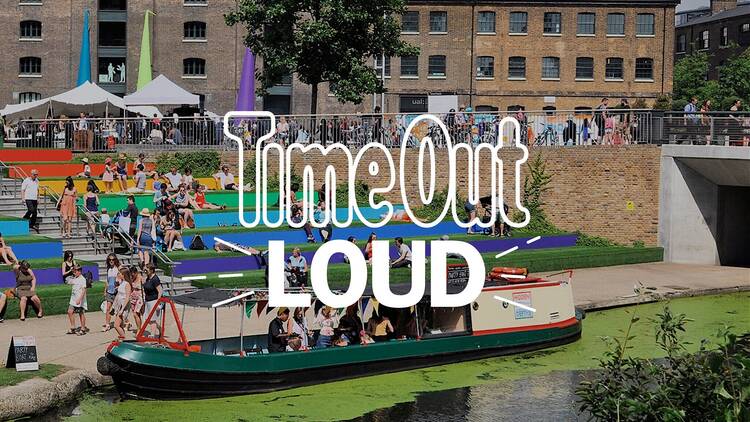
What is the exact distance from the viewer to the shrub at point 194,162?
40.6 m

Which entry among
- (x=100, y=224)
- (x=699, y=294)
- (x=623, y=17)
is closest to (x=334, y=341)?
(x=100, y=224)

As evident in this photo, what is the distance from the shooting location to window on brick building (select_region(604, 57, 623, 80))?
60625 millimetres

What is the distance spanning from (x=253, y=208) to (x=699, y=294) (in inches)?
534

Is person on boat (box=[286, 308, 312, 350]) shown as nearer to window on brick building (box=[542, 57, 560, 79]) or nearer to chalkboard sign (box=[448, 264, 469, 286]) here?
chalkboard sign (box=[448, 264, 469, 286])

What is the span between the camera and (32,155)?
39.3 metres

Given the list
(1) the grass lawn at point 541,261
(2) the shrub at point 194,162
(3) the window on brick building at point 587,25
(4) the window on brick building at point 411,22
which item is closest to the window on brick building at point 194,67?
(4) the window on brick building at point 411,22

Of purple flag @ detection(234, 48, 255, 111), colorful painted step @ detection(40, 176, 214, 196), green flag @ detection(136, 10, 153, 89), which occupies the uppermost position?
green flag @ detection(136, 10, 153, 89)

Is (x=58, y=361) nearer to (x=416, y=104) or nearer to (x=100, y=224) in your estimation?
(x=100, y=224)

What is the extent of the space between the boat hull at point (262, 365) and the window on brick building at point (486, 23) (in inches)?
1449

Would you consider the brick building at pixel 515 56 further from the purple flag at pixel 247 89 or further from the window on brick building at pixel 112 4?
the purple flag at pixel 247 89

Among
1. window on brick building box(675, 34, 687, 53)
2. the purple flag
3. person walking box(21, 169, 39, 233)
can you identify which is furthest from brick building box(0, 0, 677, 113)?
window on brick building box(675, 34, 687, 53)

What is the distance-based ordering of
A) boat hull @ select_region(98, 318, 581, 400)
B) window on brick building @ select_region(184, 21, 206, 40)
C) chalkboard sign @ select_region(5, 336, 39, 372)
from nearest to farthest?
boat hull @ select_region(98, 318, 581, 400) < chalkboard sign @ select_region(5, 336, 39, 372) < window on brick building @ select_region(184, 21, 206, 40)

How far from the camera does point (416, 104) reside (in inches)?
2378

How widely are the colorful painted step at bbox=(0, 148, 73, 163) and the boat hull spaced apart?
20.1 metres
